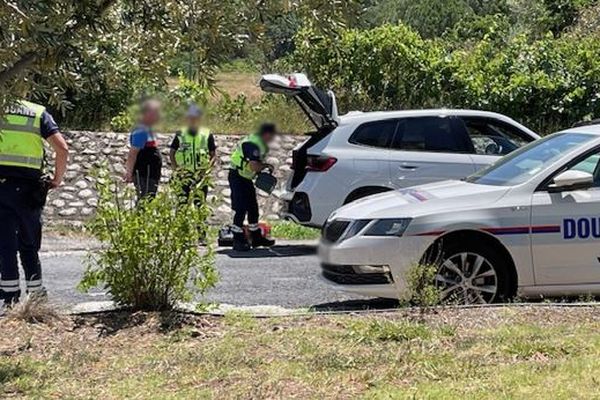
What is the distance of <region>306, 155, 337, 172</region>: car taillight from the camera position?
1044 cm

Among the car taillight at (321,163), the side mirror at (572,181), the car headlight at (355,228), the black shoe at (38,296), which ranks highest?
the car taillight at (321,163)

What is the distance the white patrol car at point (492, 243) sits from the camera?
22.2ft

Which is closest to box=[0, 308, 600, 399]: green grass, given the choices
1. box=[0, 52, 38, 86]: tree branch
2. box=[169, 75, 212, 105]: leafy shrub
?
box=[169, 75, 212, 105]: leafy shrub

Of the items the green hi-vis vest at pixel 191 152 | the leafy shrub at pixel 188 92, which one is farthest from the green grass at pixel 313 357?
the green hi-vis vest at pixel 191 152

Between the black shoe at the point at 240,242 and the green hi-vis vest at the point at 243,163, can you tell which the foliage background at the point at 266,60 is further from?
the black shoe at the point at 240,242

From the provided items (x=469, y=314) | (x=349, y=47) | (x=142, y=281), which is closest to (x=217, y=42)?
(x=142, y=281)

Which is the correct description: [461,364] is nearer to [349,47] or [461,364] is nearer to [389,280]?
[389,280]

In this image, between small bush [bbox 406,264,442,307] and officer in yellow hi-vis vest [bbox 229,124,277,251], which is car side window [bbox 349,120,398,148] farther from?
small bush [bbox 406,264,442,307]

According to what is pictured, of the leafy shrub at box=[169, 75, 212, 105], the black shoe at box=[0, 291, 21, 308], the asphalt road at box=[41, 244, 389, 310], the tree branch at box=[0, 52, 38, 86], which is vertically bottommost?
the asphalt road at box=[41, 244, 389, 310]

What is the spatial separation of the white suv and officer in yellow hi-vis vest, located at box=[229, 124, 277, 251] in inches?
A: 20.1

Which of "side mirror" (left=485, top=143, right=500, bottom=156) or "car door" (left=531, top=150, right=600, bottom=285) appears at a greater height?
"side mirror" (left=485, top=143, right=500, bottom=156)

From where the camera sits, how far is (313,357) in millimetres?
5219

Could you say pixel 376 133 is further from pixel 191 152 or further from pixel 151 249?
pixel 151 249

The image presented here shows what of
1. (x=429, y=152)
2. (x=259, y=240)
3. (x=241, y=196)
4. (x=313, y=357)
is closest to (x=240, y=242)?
(x=259, y=240)
